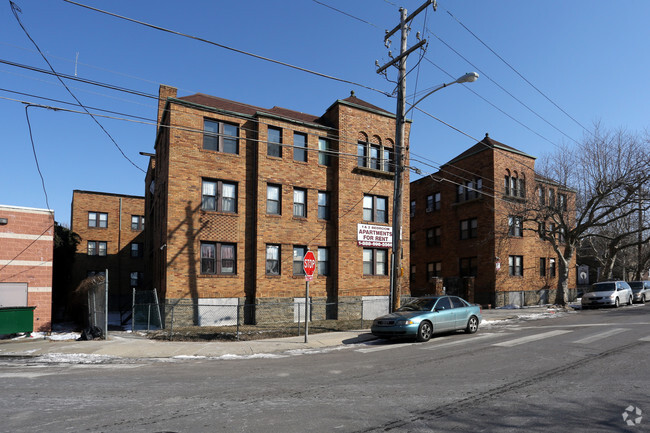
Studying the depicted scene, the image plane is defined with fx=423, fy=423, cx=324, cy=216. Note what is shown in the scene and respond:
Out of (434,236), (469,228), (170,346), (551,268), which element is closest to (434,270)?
(434,236)

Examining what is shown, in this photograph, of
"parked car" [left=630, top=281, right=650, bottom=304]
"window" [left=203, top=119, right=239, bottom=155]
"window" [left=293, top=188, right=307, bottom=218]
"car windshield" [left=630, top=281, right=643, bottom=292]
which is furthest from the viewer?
"car windshield" [left=630, top=281, right=643, bottom=292]

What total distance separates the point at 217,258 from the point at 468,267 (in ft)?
61.6

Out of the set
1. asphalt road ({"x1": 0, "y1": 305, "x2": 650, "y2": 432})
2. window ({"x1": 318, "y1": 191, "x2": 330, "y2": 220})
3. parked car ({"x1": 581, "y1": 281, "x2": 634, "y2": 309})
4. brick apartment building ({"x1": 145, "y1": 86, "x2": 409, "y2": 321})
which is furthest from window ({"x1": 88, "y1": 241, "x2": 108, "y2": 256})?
parked car ({"x1": 581, "y1": 281, "x2": 634, "y2": 309})

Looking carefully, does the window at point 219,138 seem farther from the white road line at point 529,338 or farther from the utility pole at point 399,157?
the white road line at point 529,338

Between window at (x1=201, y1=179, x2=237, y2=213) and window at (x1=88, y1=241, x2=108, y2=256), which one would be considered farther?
window at (x1=88, y1=241, x2=108, y2=256)

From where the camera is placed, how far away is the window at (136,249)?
36969 mm

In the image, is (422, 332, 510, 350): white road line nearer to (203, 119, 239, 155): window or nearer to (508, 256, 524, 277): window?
(203, 119, 239, 155): window

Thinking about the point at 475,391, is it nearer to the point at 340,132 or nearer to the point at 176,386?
the point at 176,386

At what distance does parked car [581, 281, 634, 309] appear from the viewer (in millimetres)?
24203

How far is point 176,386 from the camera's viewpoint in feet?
24.6

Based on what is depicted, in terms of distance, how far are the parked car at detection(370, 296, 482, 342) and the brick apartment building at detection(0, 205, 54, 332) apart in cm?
1321

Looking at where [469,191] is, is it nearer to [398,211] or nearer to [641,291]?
[641,291]

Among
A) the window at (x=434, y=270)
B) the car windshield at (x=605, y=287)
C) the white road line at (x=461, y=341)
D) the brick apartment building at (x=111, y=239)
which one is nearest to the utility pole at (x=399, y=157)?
the white road line at (x=461, y=341)

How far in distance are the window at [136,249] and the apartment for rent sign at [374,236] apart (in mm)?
23591
